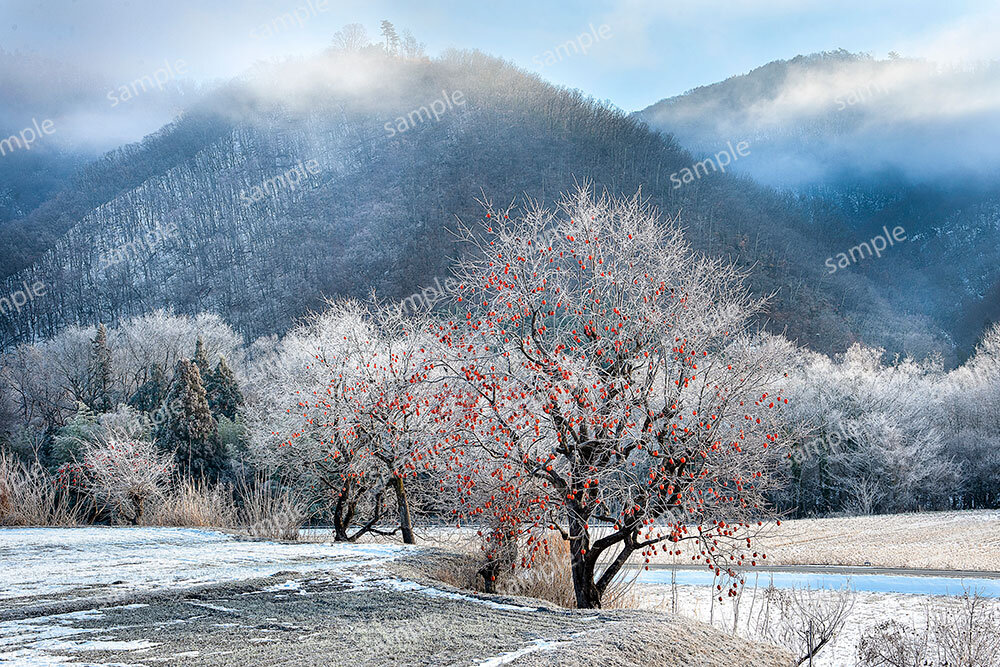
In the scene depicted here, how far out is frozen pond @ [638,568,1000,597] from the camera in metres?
17.1

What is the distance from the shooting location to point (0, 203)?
5984 inches

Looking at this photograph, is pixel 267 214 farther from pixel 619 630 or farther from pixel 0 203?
pixel 619 630

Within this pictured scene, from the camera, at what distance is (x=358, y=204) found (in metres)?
128

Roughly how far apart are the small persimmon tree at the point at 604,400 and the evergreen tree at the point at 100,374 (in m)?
48.2

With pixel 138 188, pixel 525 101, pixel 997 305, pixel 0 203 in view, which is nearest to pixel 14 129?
pixel 0 203

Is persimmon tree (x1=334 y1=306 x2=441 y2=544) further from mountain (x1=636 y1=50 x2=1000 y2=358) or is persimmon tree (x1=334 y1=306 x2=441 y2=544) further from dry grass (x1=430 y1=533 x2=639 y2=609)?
mountain (x1=636 y1=50 x2=1000 y2=358)

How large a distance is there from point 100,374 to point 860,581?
52.9m

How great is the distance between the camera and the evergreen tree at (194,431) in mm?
37719

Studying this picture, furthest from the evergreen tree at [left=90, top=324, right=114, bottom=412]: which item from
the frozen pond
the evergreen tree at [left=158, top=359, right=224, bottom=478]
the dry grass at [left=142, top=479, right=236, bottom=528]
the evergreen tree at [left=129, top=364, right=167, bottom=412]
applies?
the frozen pond

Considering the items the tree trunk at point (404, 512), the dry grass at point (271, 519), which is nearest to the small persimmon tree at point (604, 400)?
the tree trunk at point (404, 512)

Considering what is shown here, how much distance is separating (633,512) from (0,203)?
597 ft

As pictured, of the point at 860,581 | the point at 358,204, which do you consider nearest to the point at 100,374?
the point at 860,581

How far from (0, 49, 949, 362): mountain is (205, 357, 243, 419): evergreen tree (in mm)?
49872

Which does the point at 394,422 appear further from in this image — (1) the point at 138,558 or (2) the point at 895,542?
(2) the point at 895,542
